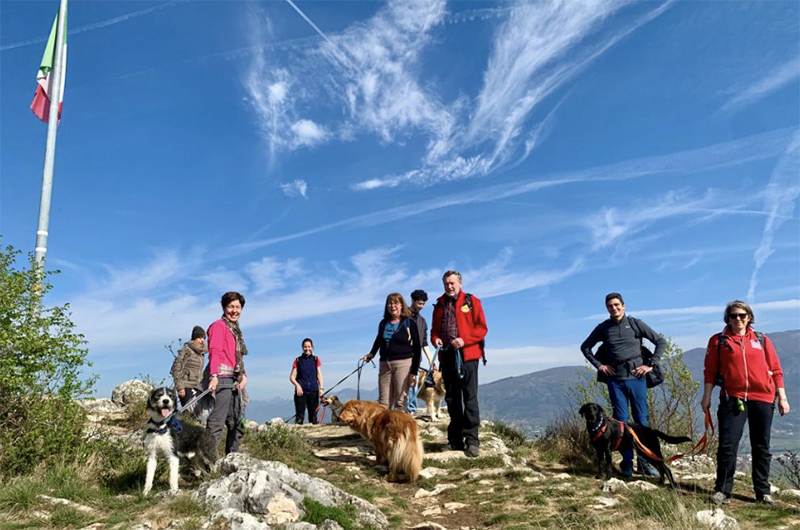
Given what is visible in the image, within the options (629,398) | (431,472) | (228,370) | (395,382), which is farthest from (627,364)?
(228,370)

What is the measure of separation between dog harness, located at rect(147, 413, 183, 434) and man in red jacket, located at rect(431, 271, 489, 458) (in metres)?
3.87

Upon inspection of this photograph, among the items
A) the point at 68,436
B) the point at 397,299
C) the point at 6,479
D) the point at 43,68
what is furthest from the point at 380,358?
the point at 43,68

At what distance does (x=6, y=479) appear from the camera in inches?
232

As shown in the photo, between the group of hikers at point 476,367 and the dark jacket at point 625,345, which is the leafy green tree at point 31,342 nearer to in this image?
the group of hikers at point 476,367

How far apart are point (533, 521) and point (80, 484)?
4847 mm

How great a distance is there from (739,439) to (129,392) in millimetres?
14114

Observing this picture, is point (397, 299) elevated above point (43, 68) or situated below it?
below

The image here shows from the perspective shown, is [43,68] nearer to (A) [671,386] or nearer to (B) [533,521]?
(B) [533,521]

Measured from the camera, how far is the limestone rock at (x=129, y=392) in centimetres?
1383

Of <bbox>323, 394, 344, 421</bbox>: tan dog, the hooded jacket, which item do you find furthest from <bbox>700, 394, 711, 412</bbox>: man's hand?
<bbox>323, 394, 344, 421</bbox>: tan dog

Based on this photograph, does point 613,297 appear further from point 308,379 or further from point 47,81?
point 47,81

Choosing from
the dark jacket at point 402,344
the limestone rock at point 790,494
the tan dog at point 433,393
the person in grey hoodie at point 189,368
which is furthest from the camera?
the tan dog at point 433,393

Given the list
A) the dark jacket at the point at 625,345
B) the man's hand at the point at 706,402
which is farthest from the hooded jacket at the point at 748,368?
the dark jacket at the point at 625,345

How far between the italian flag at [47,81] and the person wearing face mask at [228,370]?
720 centimetres
